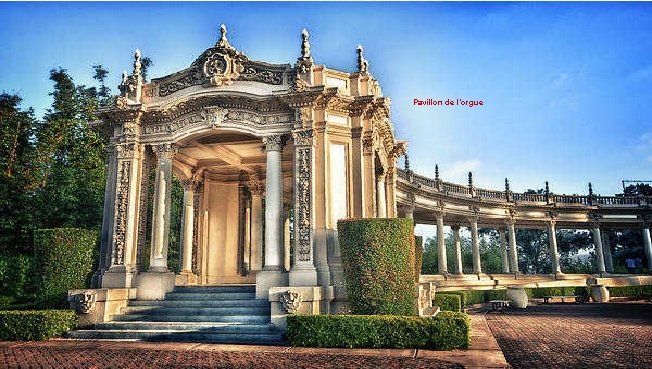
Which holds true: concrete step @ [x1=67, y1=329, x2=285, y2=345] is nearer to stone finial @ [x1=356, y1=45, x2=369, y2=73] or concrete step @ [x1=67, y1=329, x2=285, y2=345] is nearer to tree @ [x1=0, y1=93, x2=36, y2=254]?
stone finial @ [x1=356, y1=45, x2=369, y2=73]

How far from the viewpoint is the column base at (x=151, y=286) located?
1636 centimetres

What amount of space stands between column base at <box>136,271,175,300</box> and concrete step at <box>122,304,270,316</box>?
64cm

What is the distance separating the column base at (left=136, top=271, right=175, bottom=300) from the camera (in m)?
16.4

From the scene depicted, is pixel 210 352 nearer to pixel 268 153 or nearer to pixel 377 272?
pixel 377 272

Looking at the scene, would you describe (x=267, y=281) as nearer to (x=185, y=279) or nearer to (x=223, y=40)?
(x=185, y=279)

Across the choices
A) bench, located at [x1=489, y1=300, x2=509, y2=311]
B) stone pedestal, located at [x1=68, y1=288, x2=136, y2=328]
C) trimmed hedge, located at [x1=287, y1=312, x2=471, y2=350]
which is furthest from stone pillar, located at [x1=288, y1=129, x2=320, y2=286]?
bench, located at [x1=489, y1=300, x2=509, y2=311]

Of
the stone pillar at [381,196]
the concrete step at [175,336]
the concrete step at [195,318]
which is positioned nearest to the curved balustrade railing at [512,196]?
the stone pillar at [381,196]

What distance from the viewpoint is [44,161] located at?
2978 centimetres

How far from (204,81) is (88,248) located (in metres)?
7.00

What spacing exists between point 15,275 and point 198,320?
1531 cm

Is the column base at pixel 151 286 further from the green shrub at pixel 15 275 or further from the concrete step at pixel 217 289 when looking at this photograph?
the green shrub at pixel 15 275

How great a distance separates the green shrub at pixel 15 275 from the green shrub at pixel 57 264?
10.4 metres

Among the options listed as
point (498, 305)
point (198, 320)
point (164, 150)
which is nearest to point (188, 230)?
point (164, 150)

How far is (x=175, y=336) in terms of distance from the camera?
1345 centimetres
